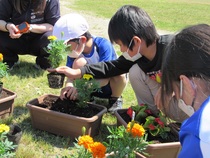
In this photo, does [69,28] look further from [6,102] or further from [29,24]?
[29,24]

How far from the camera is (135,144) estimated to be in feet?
5.88

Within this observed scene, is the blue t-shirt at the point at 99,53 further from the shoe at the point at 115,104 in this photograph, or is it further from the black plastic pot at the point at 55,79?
the shoe at the point at 115,104

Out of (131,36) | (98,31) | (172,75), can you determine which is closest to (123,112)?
(131,36)

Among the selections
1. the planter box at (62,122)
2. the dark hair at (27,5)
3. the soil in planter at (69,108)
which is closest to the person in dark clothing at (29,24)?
the dark hair at (27,5)

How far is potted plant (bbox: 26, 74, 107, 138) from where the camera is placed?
2523 mm

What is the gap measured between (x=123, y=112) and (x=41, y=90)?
4.15 ft

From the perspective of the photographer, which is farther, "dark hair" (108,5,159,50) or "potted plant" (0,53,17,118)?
"potted plant" (0,53,17,118)

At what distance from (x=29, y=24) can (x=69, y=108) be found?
1601 mm

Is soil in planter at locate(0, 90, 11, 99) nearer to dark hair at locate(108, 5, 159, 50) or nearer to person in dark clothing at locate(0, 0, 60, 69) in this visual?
person in dark clothing at locate(0, 0, 60, 69)

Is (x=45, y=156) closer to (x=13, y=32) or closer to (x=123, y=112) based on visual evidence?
(x=123, y=112)

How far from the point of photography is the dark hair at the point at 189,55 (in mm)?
1357

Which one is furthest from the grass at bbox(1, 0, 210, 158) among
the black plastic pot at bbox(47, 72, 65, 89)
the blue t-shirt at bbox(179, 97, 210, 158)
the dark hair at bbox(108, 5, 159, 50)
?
the blue t-shirt at bbox(179, 97, 210, 158)

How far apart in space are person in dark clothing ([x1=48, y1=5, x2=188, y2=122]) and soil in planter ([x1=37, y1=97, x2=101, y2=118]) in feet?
0.76

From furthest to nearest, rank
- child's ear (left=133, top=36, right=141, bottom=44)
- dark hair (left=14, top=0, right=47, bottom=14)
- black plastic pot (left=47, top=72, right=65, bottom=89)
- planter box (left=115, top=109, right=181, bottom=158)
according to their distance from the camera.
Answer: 1. dark hair (left=14, top=0, right=47, bottom=14)
2. black plastic pot (left=47, top=72, right=65, bottom=89)
3. child's ear (left=133, top=36, right=141, bottom=44)
4. planter box (left=115, top=109, right=181, bottom=158)
